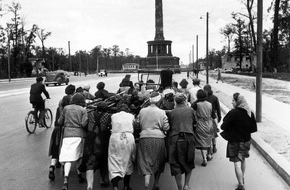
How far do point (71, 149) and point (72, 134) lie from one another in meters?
0.25

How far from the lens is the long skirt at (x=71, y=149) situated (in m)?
6.00

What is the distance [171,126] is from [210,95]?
9.28ft

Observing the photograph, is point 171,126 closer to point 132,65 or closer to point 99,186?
point 99,186

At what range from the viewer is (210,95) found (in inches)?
→ 332

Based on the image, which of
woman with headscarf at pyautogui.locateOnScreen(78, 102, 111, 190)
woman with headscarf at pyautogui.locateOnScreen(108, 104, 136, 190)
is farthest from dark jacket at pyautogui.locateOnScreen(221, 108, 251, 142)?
woman with headscarf at pyautogui.locateOnScreen(78, 102, 111, 190)

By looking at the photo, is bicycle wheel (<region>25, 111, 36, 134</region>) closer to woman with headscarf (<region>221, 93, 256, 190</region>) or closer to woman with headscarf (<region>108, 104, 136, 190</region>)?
woman with headscarf (<region>108, 104, 136, 190</region>)

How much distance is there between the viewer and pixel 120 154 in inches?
222

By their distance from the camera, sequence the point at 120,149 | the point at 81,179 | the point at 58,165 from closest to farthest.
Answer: the point at 120,149
the point at 81,179
the point at 58,165

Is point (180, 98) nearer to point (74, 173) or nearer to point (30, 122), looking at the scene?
point (74, 173)

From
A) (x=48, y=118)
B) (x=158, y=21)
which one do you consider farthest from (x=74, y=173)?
(x=158, y=21)

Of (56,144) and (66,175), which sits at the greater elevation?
(56,144)

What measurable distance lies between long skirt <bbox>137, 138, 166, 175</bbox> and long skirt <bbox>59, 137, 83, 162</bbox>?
1.10 metres

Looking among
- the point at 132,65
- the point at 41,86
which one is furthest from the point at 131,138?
the point at 132,65

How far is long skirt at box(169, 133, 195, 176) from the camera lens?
567cm
